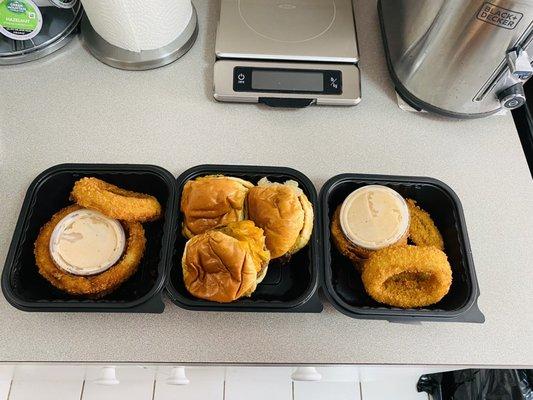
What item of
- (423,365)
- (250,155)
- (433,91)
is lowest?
(423,365)

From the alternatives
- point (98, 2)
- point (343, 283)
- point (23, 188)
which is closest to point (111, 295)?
point (23, 188)

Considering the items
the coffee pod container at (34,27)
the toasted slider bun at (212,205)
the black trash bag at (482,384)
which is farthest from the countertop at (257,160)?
the black trash bag at (482,384)

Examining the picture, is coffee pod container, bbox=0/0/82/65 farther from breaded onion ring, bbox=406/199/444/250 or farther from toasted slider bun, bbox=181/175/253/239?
breaded onion ring, bbox=406/199/444/250

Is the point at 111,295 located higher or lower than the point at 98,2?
lower

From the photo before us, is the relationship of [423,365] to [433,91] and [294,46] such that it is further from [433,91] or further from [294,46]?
[294,46]

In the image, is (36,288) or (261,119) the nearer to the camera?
(36,288)

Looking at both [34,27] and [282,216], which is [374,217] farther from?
[34,27]

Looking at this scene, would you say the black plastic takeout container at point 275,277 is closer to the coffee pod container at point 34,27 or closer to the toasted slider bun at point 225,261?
the toasted slider bun at point 225,261

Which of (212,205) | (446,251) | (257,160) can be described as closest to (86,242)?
(212,205)
